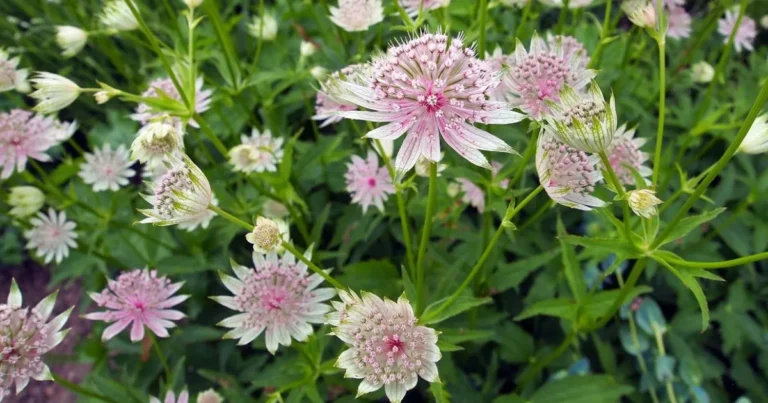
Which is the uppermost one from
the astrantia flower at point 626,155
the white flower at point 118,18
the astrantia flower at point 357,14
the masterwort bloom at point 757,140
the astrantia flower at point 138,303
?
the masterwort bloom at point 757,140

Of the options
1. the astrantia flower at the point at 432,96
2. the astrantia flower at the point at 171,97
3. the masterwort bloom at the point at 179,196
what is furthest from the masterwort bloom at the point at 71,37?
the astrantia flower at the point at 432,96

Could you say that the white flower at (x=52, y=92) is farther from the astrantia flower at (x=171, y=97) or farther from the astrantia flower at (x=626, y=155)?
the astrantia flower at (x=626, y=155)

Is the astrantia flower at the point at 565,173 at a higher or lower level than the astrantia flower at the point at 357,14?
higher

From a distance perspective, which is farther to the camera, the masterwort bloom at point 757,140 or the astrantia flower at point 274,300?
the astrantia flower at point 274,300

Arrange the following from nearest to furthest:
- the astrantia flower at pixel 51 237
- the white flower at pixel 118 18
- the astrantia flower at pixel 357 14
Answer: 1. the white flower at pixel 118 18
2. the astrantia flower at pixel 357 14
3. the astrantia flower at pixel 51 237

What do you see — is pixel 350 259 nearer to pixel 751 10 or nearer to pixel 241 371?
pixel 241 371

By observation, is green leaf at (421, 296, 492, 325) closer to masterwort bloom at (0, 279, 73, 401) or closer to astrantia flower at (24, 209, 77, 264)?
masterwort bloom at (0, 279, 73, 401)
